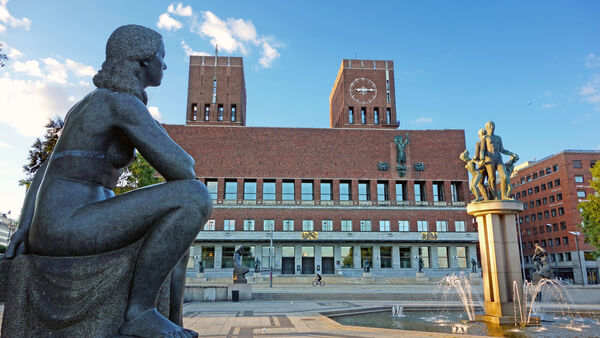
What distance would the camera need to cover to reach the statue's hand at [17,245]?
7.06 feet

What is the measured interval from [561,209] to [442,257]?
2570 cm

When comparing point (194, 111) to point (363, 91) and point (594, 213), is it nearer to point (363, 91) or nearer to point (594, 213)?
point (363, 91)

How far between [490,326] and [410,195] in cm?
4614

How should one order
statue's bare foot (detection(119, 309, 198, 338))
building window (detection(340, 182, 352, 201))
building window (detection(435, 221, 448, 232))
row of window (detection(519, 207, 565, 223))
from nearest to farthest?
statue's bare foot (detection(119, 309, 198, 338))
building window (detection(435, 221, 448, 232))
building window (detection(340, 182, 352, 201))
row of window (detection(519, 207, 565, 223))

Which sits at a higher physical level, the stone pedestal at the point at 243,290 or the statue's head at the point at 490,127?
the statue's head at the point at 490,127

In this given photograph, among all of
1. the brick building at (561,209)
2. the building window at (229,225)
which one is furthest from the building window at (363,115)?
the brick building at (561,209)

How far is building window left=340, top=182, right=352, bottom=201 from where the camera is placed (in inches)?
2135

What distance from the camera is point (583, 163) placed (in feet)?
206

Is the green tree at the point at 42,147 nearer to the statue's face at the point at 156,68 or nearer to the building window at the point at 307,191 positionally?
the statue's face at the point at 156,68

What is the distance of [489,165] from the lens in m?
10.8

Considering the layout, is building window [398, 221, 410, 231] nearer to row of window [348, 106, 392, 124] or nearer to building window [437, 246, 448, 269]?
building window [437, 246, 448, 269]

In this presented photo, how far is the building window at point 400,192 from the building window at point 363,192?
160 inches


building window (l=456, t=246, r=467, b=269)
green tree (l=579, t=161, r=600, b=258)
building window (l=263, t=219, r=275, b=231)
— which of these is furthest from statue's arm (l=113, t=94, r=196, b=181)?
building window (l=456, t=246, r=467, b=269)

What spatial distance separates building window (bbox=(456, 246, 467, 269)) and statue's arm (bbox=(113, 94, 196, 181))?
2166 inches
